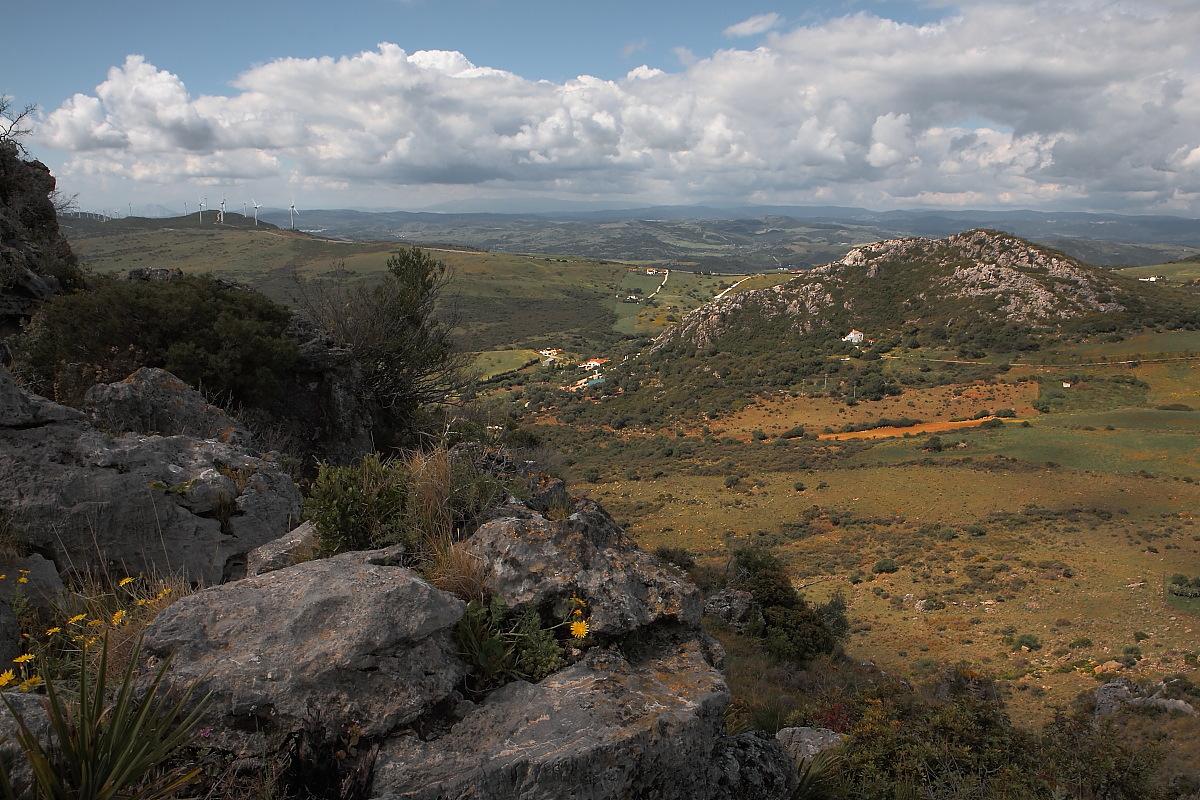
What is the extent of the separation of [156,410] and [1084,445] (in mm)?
49338

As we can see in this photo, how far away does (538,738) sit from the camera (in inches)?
118

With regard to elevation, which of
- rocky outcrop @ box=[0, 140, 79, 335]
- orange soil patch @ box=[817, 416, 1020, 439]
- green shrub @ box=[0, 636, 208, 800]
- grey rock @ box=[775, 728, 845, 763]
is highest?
rocky outcrop @ box=[0, 140, 79, 335]

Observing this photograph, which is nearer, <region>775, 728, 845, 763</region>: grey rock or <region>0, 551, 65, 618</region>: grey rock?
<region>0, 551, 65, 618</region>: grey rock

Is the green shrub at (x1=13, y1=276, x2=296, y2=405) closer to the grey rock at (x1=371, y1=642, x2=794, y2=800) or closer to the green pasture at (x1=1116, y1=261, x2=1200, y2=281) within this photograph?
the grey rock at (x1=371, y1=642, x2=794, y2=800)

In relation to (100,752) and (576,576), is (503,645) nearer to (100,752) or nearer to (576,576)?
(576,576)

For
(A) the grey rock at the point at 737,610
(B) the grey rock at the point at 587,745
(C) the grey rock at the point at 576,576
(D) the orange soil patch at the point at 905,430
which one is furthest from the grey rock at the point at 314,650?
(D) the orange soil patch at the point at 905,430

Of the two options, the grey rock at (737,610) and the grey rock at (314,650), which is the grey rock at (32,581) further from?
the grey rock at (737,610)

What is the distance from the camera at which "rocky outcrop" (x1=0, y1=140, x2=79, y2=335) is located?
38.8ft

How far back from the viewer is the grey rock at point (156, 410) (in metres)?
7.68

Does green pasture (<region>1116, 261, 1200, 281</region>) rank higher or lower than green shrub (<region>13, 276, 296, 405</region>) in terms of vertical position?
higher

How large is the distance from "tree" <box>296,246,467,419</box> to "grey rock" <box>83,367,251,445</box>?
18.2ft

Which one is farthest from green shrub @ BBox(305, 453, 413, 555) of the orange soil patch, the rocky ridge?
the rocky ridge

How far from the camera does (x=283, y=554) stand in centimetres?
434

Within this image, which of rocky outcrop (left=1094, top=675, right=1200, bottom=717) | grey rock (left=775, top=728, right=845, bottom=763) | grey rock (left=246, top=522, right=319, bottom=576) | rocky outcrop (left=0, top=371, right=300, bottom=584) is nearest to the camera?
grey rock (left=246, top=522, right=319, bottom=576)
